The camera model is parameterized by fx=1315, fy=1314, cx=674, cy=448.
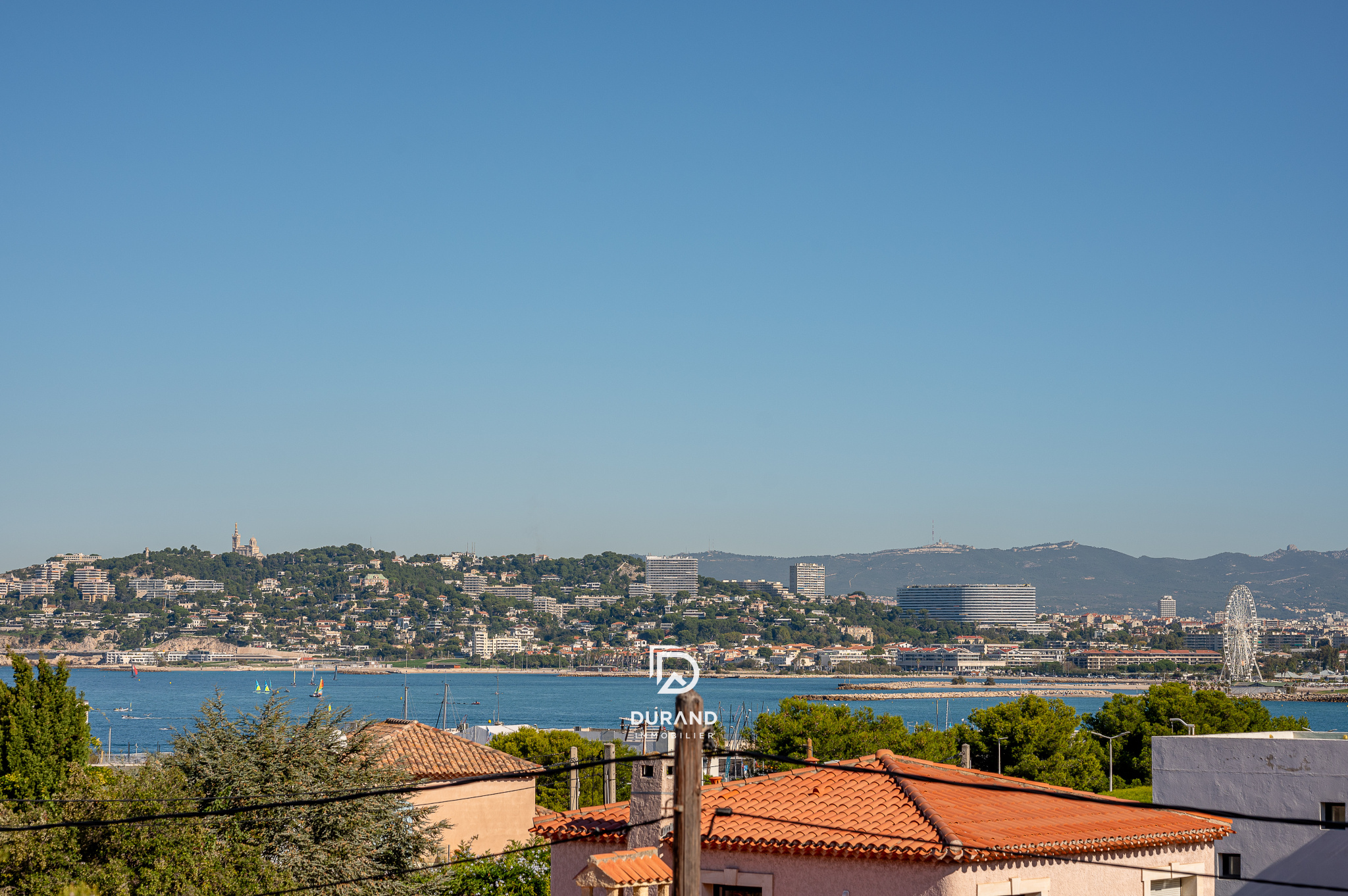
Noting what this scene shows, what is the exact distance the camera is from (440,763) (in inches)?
1174

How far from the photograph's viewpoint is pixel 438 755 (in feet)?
99.9

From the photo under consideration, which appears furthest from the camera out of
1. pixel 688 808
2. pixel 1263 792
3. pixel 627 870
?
pixel 1263 792

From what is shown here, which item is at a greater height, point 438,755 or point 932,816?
point 932,816

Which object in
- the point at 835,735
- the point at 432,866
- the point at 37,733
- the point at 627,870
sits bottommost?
the point at 835,735

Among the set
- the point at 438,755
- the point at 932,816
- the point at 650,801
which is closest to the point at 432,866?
the point at 650,801

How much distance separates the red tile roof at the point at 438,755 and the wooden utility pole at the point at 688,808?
68.9ft

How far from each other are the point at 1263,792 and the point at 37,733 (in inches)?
1134

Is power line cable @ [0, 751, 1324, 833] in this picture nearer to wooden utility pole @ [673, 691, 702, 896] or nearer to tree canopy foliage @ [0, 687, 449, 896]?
wooden utility pole @ [673, 691, 702, 896]

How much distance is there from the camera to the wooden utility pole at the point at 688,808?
728 centimetres

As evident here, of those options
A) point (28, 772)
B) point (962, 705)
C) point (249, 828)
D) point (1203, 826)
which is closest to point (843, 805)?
point (1203, 826)

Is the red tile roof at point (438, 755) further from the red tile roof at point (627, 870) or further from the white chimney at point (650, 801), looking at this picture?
the red tile roof at point (627, 870)

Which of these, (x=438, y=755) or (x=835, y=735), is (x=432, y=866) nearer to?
(x=438, y=755)

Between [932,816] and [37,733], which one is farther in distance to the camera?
[37,733]

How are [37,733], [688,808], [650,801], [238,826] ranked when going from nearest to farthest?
[688,808] → [650,801] → [238,826] → [37,733]
